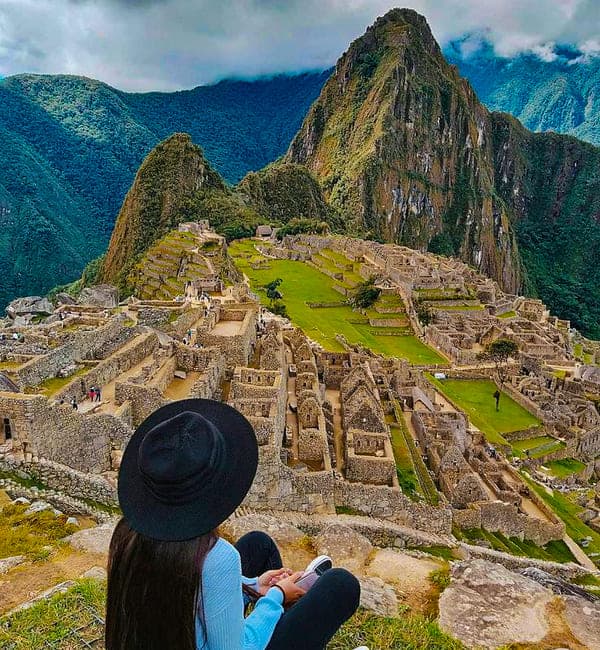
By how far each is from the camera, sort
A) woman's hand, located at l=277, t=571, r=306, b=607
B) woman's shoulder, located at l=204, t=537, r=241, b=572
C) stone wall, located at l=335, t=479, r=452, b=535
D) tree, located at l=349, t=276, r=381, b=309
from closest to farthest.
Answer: woman's shoulder, located at l=204, t=537, r=241, b=572, woman's hand, located at l=277, t=571, r=306, b=607, stone wall, located at l=335, t=479, r=452, b=535, tree, located at l=349, t=276, r=381, b=309

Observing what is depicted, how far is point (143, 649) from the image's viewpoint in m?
2.82

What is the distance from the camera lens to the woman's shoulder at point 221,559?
2828 millimetres

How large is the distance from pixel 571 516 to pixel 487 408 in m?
11.9

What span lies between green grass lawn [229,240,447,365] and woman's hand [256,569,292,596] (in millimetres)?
26460

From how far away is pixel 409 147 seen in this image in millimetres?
163000

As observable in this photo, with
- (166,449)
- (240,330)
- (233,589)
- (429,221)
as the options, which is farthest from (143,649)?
(429,221)

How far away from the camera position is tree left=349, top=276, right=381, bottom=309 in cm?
5028

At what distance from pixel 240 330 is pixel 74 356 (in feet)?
17.0

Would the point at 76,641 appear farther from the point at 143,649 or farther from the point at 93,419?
the point at 93,419

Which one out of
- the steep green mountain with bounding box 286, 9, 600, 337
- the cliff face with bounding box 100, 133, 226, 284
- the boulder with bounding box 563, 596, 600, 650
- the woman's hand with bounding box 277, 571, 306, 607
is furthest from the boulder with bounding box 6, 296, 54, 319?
the steep green mountain with bounding box 286, 9, 600, 337

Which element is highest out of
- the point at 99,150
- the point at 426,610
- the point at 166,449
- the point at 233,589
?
the point at 99,150

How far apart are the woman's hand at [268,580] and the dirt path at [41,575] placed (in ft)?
10.8

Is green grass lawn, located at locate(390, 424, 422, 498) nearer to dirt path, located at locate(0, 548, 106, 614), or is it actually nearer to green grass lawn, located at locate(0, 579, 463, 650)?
green grass lawn, located at locate(0, 579, 463, 650)

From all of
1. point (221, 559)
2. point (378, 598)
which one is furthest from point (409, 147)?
point (221, 559)
